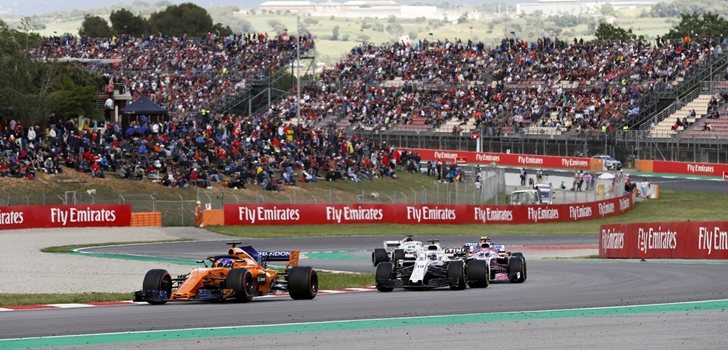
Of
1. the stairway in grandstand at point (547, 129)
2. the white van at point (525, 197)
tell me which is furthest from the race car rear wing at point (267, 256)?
the stairway in grandstand at point (547, 129)

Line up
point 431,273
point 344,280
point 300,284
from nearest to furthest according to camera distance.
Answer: point 300,284 → point 431,273 → point 344,280

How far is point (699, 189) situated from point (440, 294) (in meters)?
52.5

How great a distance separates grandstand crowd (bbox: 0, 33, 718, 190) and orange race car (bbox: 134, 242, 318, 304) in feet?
123

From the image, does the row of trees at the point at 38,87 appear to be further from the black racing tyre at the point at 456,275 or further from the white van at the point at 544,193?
the black racing tyre at the point at 456,275

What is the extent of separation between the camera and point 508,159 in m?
87.1

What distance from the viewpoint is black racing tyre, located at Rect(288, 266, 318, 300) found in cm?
2158

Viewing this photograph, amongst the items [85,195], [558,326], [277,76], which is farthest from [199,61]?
[558,326]

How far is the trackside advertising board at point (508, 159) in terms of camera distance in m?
83.9

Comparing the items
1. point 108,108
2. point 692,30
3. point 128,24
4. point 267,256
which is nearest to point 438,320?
point 267,256

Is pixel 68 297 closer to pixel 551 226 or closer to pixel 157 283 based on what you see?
pixel 157 283

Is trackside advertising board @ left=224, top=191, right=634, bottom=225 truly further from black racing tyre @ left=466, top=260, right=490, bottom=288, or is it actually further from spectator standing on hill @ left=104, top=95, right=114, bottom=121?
black racing tyre @ left=466, top=260, right=490, bottom=288

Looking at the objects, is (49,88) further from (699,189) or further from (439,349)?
(439,349)

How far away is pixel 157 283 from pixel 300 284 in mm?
2398

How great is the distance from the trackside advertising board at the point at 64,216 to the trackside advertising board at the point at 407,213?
A: 4.71 metres
